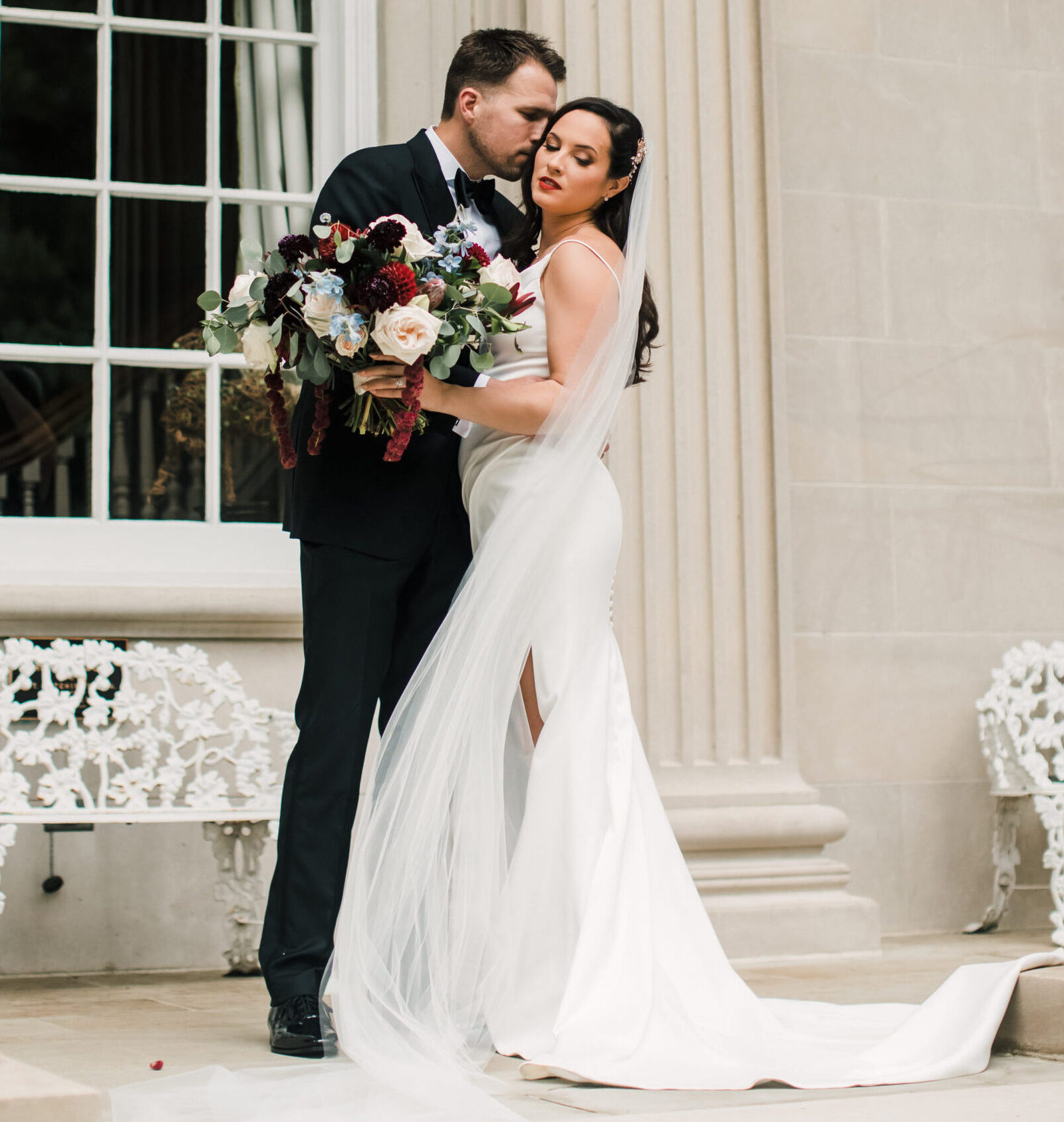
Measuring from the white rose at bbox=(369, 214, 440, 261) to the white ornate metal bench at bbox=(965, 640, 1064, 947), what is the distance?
2.93 m

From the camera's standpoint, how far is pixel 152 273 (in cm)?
489

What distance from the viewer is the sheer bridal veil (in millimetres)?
2611

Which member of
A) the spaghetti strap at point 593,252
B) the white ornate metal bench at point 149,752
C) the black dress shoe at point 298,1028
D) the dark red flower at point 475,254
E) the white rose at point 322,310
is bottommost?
the black dress shoe at point 298,1028

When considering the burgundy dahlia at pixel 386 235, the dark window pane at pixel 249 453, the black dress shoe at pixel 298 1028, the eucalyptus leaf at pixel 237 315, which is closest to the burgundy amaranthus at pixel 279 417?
the eucalyptus leaf at pixel 237 315

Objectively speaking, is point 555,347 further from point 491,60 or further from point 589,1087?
point 589,1087

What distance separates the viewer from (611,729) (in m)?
3.05

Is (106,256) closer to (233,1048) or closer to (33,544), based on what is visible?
(33,544)

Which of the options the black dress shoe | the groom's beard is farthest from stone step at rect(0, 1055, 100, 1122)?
the groom's beard

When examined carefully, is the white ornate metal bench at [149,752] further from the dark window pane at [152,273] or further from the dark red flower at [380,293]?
the dark red flower at [380,293]

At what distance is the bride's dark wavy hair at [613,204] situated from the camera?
321 centimetres

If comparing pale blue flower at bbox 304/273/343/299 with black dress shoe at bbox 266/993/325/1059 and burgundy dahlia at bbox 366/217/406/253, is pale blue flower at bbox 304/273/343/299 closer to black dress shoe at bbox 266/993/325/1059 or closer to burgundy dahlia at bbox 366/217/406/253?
burgundy dahlia at bbox 366/217/406/253

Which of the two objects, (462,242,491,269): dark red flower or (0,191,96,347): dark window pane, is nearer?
(462,242,491,269): dark red flower

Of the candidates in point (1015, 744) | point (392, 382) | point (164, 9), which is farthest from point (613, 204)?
point (1015, 744)

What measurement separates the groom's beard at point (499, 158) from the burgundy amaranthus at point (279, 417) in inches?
29.4
